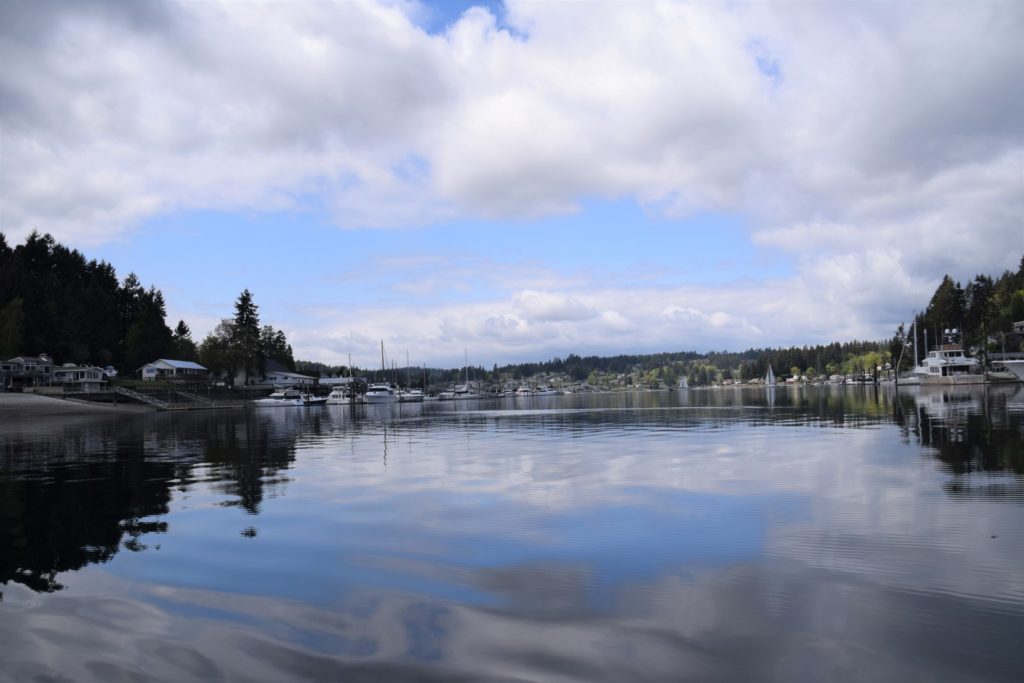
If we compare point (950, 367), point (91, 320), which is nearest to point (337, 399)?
point (91, 320)

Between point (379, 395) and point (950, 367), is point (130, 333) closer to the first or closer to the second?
point (379, 395)

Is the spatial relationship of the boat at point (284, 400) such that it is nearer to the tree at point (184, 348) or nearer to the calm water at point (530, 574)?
the tree at point (184, 348)

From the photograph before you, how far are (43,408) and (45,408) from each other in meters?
0.31

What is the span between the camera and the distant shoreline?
7475cm

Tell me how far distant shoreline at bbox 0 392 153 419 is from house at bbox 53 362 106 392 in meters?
11.9

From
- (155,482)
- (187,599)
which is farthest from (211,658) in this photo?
(155,482)

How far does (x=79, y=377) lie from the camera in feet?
347

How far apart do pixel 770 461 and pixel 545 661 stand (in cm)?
1853

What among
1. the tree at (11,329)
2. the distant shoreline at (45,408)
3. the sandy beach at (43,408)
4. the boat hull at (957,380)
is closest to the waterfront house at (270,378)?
the tree at (11,329)

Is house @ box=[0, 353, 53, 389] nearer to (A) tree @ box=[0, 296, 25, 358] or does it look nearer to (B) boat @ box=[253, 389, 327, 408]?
(A) tree @ box=[0, 296, 25, 358]

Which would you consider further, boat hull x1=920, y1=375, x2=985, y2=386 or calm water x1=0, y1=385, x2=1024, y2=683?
boat hull x1=920, y1=375, x2=985, y2=386

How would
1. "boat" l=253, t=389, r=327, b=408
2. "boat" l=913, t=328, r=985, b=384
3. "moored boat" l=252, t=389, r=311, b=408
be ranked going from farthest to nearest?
"boat" l=253, t=389, r=327, b=408 < "moored boat" l=252, t=389, r=311, b=408 < "boat" l=913, t=328, r=985, b=384

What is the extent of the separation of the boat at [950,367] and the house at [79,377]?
134896mm

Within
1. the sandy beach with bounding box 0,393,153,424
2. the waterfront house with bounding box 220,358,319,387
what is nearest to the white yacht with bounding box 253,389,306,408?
the waterfront house with bounding box 220,358,319,387
